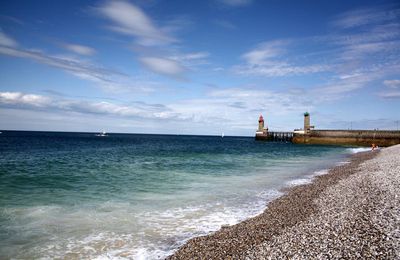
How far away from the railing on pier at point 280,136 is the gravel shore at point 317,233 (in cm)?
7698

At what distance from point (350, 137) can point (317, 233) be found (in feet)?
225

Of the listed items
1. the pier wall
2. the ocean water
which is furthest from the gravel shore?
the pier wall

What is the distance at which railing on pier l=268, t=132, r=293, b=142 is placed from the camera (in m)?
85.8

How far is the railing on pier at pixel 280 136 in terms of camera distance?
85.8 meters

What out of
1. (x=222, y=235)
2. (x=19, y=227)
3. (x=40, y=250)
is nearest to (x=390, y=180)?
(x=222, y=235)

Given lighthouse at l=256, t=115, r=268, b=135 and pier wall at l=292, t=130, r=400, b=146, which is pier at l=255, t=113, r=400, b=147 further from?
lighthouse at l=256, t=115, r=268, b=135

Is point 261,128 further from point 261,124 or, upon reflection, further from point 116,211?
point 116,211

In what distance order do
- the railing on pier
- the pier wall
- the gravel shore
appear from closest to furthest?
the gravel shore → the pier wall → the railing on pier

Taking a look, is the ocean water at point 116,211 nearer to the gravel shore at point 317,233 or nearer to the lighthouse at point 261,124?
the gravel shore at point 317,233

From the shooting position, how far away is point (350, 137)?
67188 millimetres

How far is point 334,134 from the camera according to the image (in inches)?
2776

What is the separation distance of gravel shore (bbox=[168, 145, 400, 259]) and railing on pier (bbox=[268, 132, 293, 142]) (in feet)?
253

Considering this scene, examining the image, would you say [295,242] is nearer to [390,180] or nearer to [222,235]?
[222,235]

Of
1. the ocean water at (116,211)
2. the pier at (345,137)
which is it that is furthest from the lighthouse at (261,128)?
the ocean water at (116,211)
